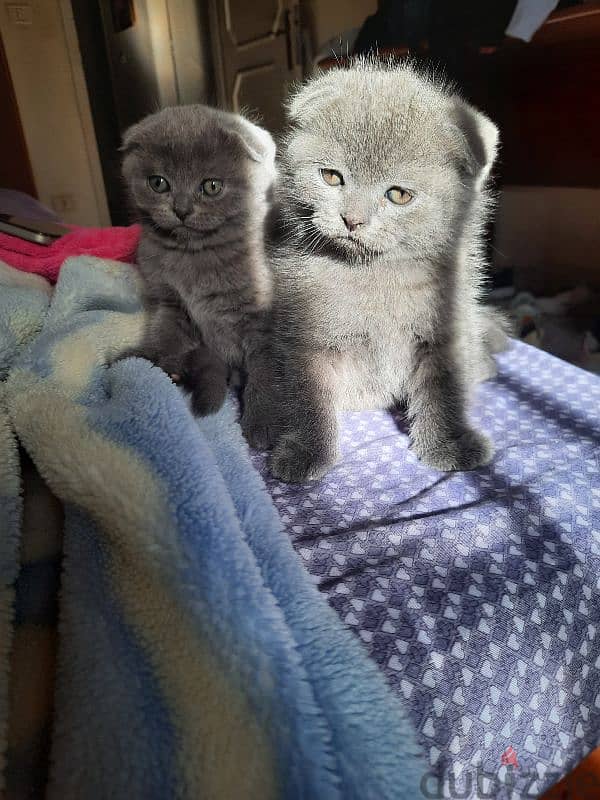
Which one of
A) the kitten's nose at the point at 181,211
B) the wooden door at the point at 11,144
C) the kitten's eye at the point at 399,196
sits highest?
the kitten's eye at the point at 399,196

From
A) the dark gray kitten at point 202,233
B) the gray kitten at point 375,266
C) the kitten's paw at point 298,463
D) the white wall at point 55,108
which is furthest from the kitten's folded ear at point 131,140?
the white wall at point 55,108

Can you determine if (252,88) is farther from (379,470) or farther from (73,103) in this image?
(379,470)

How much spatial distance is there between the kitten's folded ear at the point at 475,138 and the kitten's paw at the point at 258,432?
0.39 meters

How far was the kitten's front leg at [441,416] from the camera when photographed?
0.67m

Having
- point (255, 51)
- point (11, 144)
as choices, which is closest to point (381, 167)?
point (255, 51)

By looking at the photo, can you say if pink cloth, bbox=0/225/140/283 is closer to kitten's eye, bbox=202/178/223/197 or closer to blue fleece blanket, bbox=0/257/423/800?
kitten's eye, bbox=202/178/223/197

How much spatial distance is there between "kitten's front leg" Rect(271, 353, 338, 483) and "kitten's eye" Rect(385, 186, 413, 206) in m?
0.21

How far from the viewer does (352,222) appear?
0.60 metres

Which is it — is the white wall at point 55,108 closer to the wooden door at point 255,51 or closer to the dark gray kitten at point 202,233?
the wooden door at point 255,51

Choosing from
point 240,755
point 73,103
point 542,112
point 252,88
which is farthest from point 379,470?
point 73,103

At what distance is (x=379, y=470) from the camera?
671 mm

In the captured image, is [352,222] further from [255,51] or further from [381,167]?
[255,51]

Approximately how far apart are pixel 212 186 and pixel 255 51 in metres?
1.17

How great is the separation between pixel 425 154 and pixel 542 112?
107 centimetres
